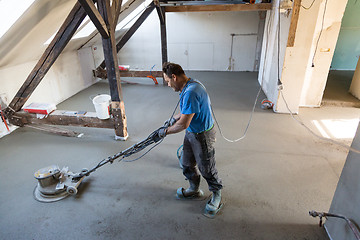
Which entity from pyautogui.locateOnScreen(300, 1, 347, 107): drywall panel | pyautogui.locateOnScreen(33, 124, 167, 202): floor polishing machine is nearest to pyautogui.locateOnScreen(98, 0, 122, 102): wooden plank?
pyautogui.locateOnScreen(33, 124, 167, 202): floor polishing machine

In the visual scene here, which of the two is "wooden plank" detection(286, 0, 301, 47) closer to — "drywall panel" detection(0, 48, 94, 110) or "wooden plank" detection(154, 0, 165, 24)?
"wooden plank" detection(154, 0, 165, 24)

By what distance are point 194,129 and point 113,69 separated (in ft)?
5.89

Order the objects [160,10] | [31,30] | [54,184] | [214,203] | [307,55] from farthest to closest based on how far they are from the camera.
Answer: [160,10] < [307,55] < [31,30] < [54,184] < [214,203]

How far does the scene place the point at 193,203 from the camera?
2477 millimetres

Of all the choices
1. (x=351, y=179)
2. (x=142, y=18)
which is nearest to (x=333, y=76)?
(x=142, y=18)

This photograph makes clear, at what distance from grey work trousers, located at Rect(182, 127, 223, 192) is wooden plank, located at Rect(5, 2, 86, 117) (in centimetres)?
220

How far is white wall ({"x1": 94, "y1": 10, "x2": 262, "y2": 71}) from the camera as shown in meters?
7.60

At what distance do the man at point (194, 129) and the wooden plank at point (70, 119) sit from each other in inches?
72.2

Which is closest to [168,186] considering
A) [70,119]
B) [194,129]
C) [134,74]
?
[194,129]

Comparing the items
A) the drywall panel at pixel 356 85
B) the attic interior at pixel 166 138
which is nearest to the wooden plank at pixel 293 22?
the attic interior at pixel 166 138

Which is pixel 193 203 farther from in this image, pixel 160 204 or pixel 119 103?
pixel 119 103

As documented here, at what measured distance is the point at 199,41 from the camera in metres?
7.93

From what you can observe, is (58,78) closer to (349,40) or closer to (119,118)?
(119,118)

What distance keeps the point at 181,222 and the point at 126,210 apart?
59cm
